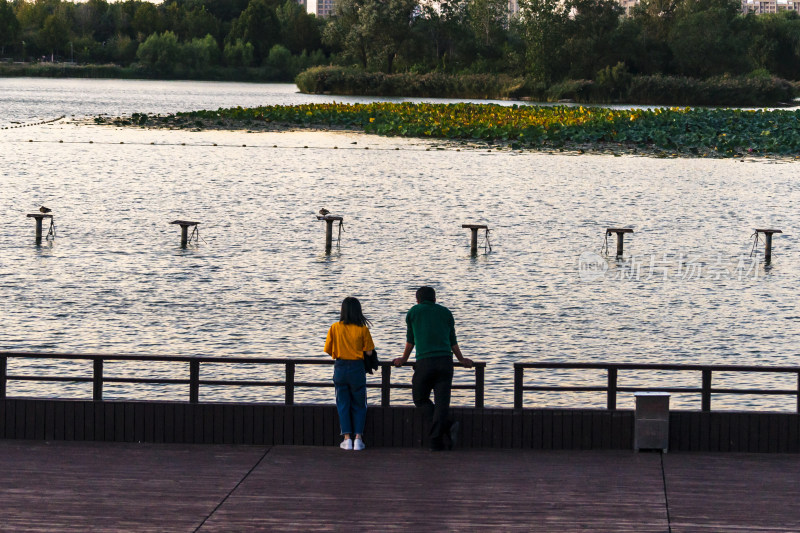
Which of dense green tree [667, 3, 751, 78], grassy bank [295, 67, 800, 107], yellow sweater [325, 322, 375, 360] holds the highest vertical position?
dense green tree [667, 3, 751, 78]

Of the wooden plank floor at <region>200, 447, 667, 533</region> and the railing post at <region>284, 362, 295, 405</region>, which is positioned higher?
the railing post at <region>284, 362, 295, 405</region>

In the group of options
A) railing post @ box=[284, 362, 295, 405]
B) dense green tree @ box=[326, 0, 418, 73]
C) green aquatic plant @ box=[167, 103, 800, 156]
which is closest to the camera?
railing post @ box=[284, 362, 295, 405]

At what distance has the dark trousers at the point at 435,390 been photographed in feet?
43.6

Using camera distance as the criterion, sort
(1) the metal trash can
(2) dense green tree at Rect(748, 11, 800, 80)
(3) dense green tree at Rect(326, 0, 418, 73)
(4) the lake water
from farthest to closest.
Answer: (2) dense green tree at Rect(748, 11, 800, 80), (3) dense green tree at Rect(326, 0, 418, 73), (4) the lake water, (1) the metal trash can

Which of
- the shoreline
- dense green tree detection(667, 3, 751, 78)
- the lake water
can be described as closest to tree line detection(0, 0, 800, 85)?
dense green tree detection(667, 3, 751, 78)

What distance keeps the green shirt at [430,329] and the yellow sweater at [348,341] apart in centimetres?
51

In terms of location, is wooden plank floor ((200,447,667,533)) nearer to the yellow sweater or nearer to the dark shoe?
the dark shoe

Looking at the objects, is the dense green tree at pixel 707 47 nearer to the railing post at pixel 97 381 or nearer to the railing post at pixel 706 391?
the railing post at pixel 706 391

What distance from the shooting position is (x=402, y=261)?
4009 centimetres

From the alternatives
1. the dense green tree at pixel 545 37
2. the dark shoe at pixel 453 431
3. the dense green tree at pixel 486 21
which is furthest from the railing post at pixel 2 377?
the dense green tree at pixel 486 21

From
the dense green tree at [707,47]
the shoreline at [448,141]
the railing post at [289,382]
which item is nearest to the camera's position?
the railing post at [289,382]

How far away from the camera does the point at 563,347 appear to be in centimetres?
2712

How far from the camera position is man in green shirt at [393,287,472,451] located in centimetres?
1323

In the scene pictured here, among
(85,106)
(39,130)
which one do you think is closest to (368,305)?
(39,130)
